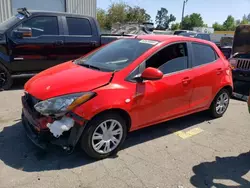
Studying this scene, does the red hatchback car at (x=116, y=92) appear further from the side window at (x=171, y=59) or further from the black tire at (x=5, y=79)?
the black tire at (x=5, y=79)

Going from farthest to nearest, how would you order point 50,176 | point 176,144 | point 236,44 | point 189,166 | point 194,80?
point 236,44
point 194,80
point 176,144
point 189,166
point 50,176

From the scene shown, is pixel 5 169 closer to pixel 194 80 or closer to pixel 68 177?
pixel 68 177

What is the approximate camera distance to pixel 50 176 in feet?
9.48

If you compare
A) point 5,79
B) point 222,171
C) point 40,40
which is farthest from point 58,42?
point 222,171

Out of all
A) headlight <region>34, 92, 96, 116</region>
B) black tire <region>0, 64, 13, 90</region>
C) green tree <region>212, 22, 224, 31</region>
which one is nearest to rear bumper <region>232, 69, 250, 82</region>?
headlight <region>34, 92, 96, 116</region>

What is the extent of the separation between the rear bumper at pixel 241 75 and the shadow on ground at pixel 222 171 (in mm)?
3765

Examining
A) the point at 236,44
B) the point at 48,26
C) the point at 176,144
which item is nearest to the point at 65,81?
the point at 176,144

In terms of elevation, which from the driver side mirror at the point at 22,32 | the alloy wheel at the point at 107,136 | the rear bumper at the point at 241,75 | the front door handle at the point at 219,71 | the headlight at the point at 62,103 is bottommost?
the alloy wheel at the point at 107,136

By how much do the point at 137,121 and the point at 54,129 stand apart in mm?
1158

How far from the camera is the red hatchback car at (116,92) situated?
9.82 ft

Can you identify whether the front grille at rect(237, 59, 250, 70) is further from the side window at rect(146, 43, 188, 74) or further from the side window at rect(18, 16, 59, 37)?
the side window at rect(18, 16, 59, 37)

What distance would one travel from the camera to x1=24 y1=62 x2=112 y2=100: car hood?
3.10 meters

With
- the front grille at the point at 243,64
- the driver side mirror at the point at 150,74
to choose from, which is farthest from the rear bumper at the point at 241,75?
the driver side mirror at the point at 150,74

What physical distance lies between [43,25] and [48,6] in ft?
28.5
